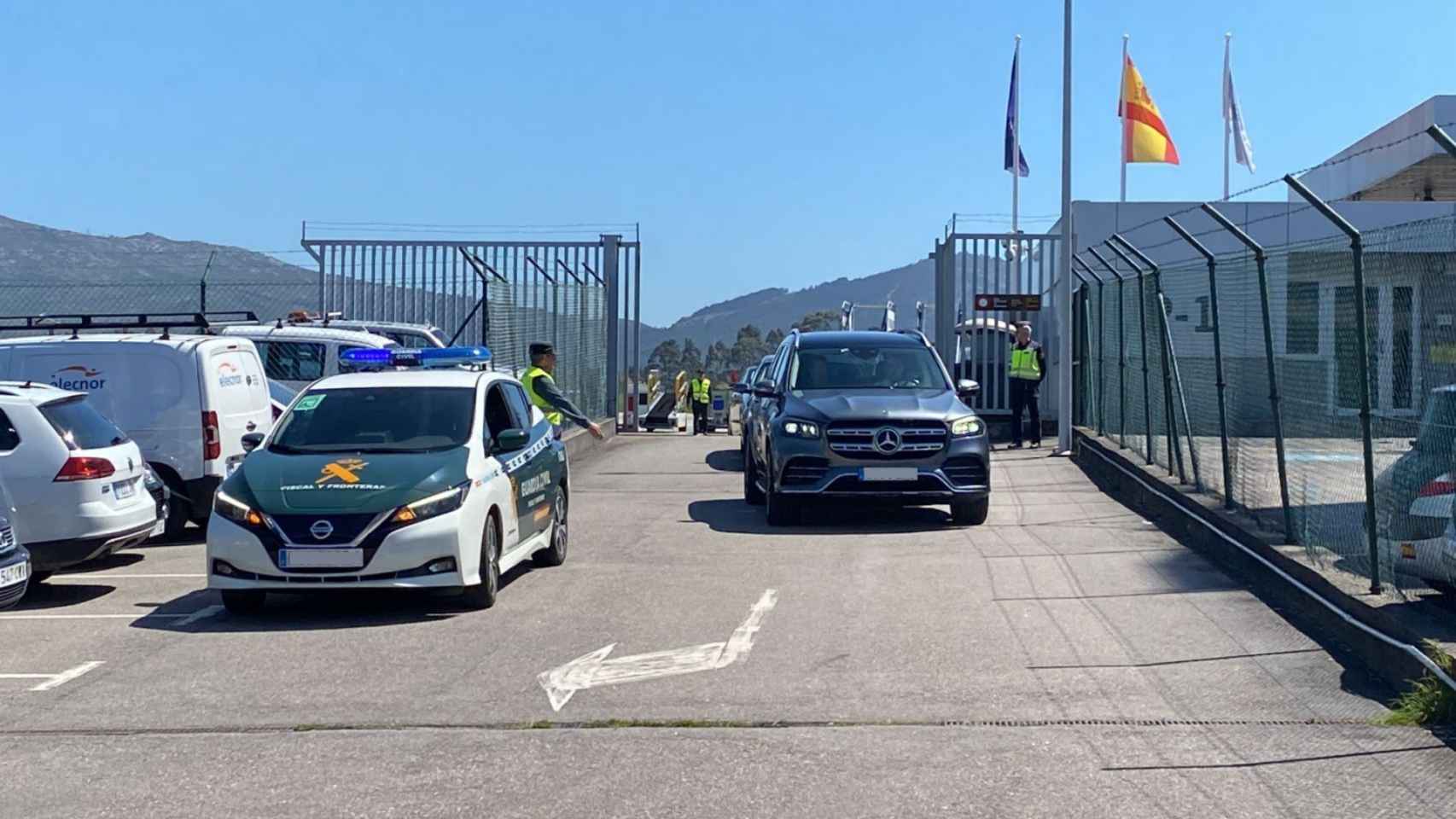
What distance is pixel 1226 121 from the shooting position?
3838 cm

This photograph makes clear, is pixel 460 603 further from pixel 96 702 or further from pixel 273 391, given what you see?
pixel 273 391

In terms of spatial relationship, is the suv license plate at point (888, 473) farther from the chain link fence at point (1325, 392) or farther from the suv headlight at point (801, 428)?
the chain link fence at point (1325, 392)

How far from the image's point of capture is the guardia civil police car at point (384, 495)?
33.0 feet

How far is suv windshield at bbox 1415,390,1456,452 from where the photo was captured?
846cm

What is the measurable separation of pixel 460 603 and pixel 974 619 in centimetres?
323

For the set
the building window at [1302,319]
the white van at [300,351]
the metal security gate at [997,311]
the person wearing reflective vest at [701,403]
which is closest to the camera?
the building window at [1302,319]

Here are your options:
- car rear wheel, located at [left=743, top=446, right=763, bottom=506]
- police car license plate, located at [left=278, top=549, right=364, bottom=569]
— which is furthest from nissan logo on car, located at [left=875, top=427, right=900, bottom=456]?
police car license plate, located at [left=278, top=549, right=364, bottom=569]

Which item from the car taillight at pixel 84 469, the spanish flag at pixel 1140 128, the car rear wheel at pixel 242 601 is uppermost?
the spanish flag at pixel 1140 128

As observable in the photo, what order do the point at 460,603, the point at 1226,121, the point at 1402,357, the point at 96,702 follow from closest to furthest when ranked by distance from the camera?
the point at 96,702
the point at 1402,357
the point at 460,603
the point at 1226,121

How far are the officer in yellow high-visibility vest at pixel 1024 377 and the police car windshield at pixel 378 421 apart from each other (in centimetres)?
1429

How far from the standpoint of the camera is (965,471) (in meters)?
15.0

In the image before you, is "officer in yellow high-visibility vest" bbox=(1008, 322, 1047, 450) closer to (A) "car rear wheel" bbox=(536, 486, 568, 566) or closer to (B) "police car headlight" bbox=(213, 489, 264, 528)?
(A) "car rear wheel" bbox=(536, 486, 568, 566)

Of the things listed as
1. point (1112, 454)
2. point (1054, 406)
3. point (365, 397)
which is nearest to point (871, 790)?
point (365, 397)

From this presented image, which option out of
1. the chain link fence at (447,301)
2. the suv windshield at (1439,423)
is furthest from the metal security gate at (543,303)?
the suv windshield at (1439,423)
